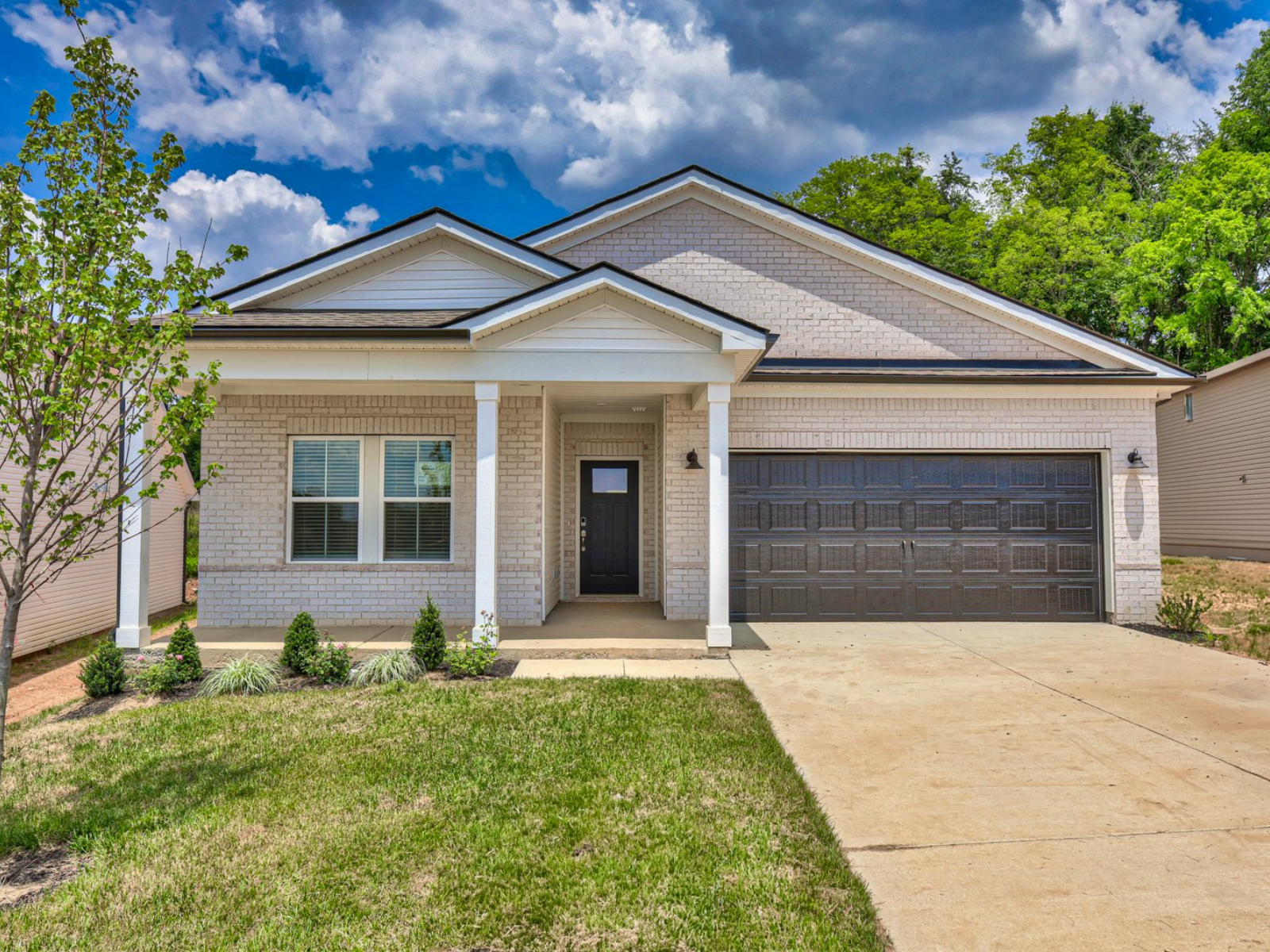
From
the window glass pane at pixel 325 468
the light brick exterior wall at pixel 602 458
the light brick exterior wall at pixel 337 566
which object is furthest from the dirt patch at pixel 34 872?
the light brick exterior wall at pixel 602 458

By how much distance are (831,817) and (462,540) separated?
668cm

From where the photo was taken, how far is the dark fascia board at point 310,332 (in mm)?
7434

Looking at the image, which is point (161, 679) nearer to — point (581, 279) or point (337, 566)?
point (337, 566)

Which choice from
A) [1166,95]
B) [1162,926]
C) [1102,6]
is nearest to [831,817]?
[1162,926]

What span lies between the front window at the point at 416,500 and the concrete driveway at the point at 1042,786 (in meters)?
4.39

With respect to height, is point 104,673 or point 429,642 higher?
point 429,642

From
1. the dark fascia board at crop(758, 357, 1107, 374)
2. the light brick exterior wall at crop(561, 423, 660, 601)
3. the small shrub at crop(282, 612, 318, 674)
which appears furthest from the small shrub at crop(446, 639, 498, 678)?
the dark fascia board at crop(758, 357, 1107, 374)

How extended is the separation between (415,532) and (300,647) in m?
2.75

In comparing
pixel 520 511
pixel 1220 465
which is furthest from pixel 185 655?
pixel 1220 465

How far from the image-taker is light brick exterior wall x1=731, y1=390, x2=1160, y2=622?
32.0 ft

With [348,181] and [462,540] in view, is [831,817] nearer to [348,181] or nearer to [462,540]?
[462,540]

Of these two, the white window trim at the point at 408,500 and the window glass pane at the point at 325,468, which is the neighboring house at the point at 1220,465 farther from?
the window glass pane at the point at 325,468

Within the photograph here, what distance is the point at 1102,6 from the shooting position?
1800 centimetres

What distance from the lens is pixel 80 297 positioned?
3.52m
